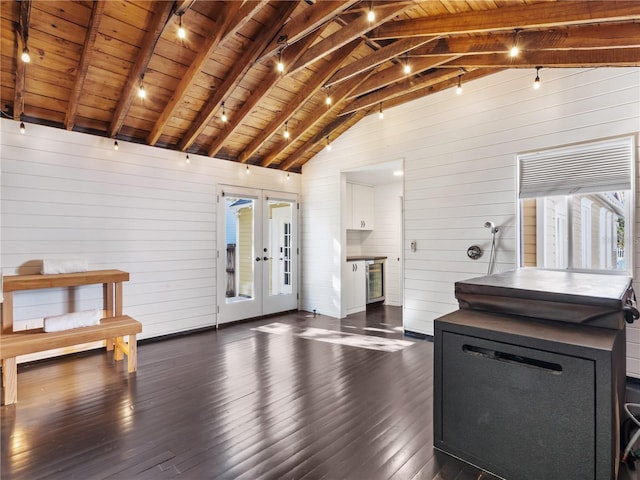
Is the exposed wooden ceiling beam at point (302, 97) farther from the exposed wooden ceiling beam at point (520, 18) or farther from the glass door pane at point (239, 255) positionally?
the glass door pane at point (239, 255)

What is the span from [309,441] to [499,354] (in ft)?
4.46

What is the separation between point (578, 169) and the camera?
3.35m

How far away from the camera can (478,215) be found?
4012 mm

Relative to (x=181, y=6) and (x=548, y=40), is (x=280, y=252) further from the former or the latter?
(x=548, y=40)

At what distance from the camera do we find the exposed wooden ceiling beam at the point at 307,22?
253 centimetres

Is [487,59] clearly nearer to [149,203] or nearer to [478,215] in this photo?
[478,215]

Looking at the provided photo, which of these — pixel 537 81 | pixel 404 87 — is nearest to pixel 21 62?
pixel 404 87

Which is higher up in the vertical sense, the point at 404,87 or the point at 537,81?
the point at 404,87

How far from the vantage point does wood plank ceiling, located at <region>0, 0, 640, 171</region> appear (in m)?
2.63

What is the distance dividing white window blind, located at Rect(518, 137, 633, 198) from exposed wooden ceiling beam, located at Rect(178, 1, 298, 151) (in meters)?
2.98

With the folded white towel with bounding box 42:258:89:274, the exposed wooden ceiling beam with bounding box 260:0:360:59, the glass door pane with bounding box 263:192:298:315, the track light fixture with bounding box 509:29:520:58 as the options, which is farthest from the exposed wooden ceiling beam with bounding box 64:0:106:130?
the track light fixture with bounding box 509:29:520:58

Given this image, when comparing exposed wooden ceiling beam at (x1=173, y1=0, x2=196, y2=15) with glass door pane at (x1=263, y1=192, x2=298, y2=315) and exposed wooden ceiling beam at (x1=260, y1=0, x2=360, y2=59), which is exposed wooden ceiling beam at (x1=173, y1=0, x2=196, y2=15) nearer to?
exposed wooden ceiling beam at (x1=260, y1=0, x2=360, y2=59)

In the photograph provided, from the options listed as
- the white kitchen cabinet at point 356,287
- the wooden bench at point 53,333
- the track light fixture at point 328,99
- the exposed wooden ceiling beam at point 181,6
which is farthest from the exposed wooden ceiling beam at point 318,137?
the wooden bench at point 53,333

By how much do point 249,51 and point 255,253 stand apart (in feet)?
10.5
